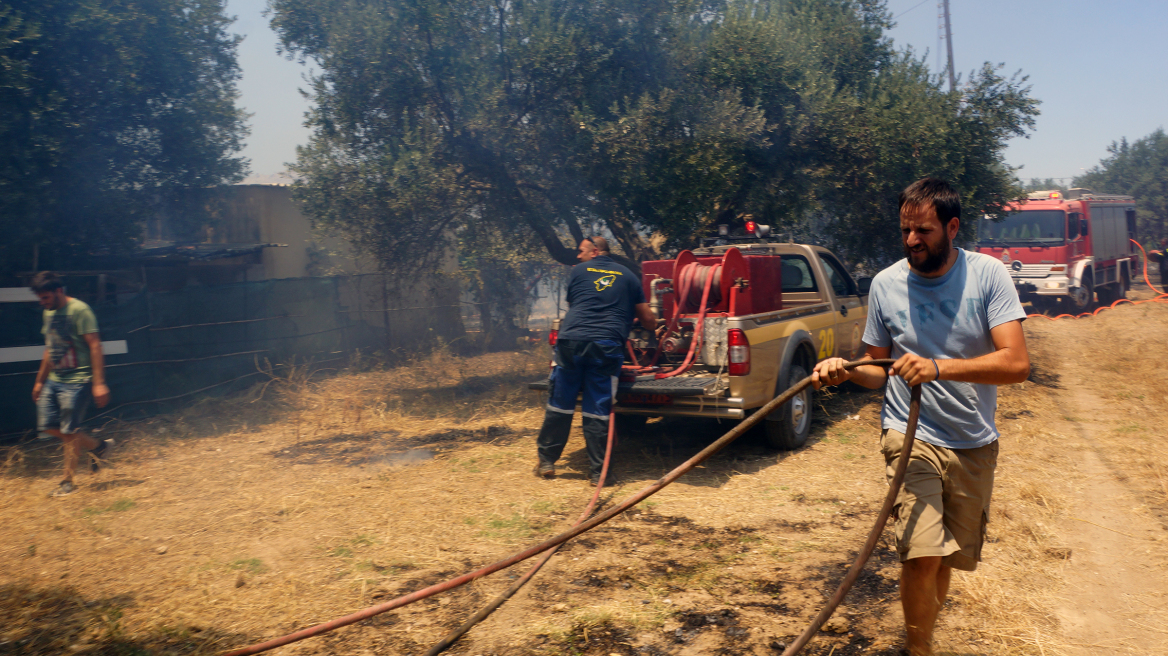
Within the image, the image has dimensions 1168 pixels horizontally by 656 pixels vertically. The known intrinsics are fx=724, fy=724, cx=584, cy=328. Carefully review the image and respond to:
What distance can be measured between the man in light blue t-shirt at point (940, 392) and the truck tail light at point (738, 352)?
305 cm

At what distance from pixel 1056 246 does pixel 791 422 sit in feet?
44.1

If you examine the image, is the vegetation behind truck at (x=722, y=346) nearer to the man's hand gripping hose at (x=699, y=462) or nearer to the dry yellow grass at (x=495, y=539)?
the dry yellow grass at (x=495, y=539)

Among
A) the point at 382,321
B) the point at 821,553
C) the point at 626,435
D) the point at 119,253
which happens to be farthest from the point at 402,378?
the point at 821,553

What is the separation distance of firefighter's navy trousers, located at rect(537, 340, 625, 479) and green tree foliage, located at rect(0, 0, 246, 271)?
650cm

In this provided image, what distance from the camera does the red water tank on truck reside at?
16375 mm

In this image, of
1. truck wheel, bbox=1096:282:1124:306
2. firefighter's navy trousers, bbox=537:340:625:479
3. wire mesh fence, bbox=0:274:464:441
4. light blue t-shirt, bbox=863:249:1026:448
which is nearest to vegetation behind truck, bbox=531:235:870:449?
firefighter's navy trousers, bbox=537:340:625:479

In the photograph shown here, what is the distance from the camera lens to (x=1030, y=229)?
16953 mm

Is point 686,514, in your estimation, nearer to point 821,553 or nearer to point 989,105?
point 821,553

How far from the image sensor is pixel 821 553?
4305mm

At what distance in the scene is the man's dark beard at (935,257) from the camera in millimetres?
2705

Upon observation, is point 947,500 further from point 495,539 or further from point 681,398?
point 681,398

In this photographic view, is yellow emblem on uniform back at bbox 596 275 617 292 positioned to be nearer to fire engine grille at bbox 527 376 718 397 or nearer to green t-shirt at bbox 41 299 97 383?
fire engine grille at bbox 527 376 718 397

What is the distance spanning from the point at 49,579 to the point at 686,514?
13.0 feet

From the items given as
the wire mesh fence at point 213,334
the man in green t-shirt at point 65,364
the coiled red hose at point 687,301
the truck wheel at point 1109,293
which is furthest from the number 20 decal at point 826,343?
the truck wheel at point 1109,293
